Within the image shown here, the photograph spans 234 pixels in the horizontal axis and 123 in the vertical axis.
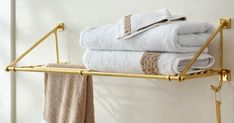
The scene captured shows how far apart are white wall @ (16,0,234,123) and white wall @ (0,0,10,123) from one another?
0.05 m

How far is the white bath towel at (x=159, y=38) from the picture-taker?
921 millimetres

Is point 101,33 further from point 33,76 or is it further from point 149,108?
point 33,76

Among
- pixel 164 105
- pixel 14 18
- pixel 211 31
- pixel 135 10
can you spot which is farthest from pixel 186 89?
pixel 14 18

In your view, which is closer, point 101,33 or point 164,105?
point 101,33

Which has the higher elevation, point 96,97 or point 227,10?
point 227,10

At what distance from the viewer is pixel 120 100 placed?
1299mm

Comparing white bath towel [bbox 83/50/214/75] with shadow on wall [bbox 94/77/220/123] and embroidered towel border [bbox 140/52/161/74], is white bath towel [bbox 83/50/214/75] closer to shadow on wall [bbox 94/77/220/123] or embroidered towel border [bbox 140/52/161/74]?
embroidered towel border [bbox 140/52/161/74]

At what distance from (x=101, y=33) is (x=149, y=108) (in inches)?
13.2

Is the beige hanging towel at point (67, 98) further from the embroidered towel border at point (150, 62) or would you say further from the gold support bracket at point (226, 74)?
the gold support bracket at point (226, 74)

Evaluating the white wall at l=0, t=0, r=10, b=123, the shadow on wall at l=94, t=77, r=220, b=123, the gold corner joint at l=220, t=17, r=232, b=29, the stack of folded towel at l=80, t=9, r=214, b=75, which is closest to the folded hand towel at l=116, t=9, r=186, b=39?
the stack of folded towel at l=80, t=9, r=214, b=75

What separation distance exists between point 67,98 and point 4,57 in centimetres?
49

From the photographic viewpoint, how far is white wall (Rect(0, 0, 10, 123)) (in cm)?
159

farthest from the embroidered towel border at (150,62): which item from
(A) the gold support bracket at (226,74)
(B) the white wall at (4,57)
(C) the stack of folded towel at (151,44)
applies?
(B) the white wall at (4,57)

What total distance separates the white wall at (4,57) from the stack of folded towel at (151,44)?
657mm
